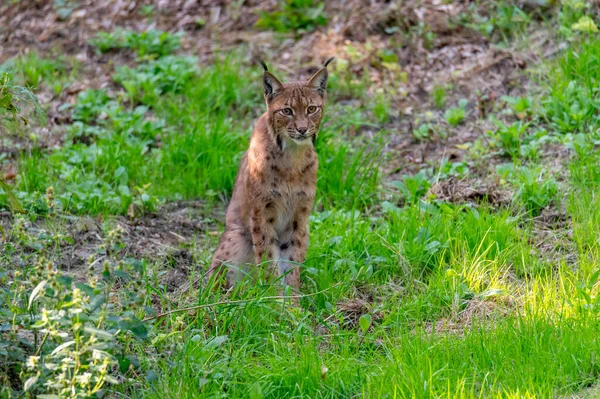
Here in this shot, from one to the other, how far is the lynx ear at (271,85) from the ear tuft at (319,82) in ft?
0.65

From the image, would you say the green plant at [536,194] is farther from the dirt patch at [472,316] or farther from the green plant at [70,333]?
the green plant at [70,333]

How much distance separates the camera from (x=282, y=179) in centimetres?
577

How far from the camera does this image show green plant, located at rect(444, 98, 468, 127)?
774cm

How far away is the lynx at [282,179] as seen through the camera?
5.70 m

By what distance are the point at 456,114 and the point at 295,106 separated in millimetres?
2519

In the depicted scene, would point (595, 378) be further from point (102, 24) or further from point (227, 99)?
point (102, 24)

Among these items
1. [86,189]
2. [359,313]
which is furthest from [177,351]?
[86,189]

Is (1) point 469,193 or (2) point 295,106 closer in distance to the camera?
(2) point 295,106

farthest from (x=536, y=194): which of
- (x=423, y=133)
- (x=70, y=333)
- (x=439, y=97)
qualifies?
(x=70, y=333)

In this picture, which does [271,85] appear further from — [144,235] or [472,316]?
[472,316]

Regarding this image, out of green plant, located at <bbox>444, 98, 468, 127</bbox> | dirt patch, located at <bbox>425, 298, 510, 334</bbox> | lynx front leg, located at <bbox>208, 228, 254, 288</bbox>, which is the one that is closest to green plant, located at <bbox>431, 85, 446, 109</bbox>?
green plant, located at <bbox>444, 98, 468, 127</bbox>

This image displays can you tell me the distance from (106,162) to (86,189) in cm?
55

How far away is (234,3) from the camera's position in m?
10.2

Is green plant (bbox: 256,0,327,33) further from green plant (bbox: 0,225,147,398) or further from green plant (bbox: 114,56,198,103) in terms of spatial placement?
green plant (bbox: 0,225,147,398)
